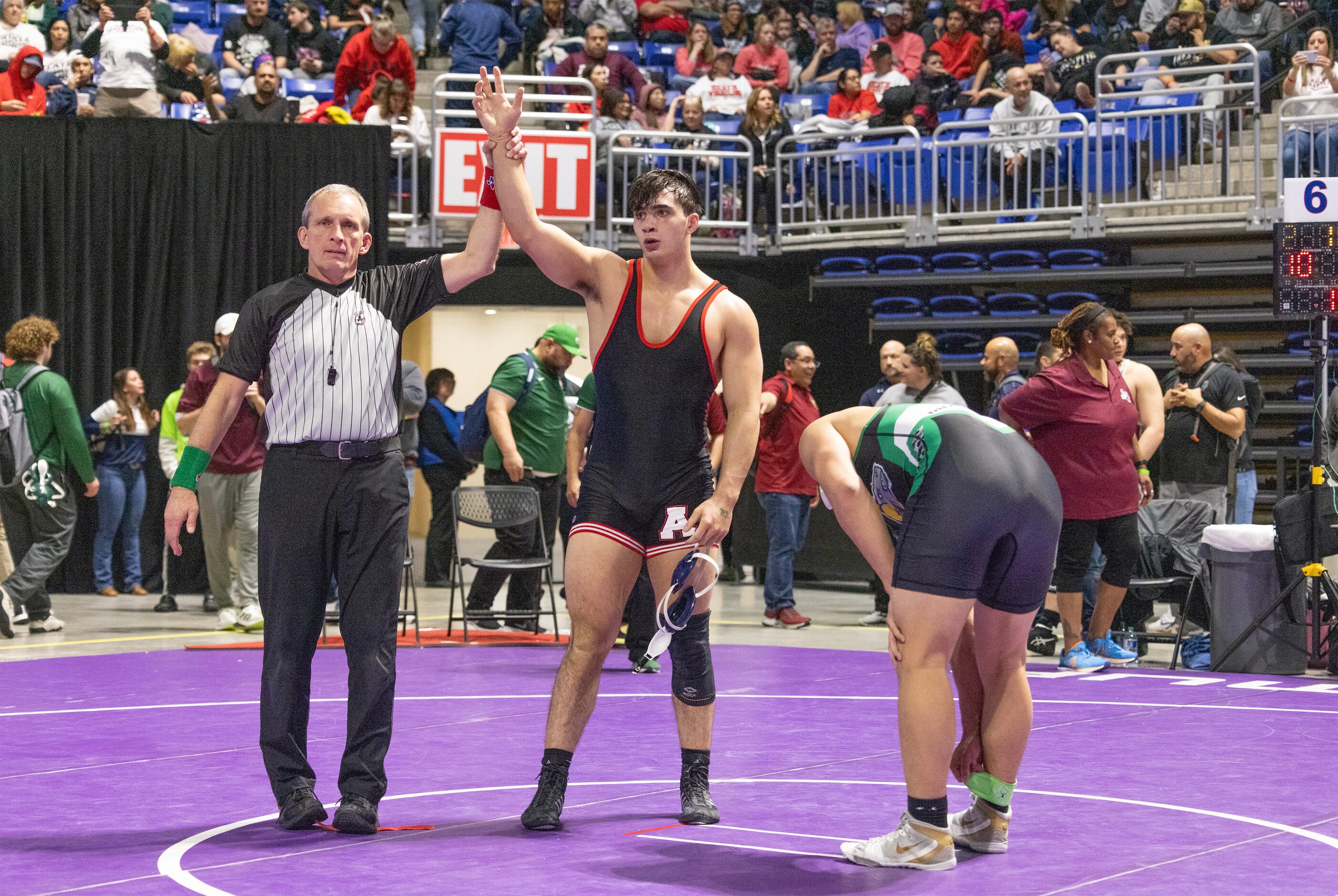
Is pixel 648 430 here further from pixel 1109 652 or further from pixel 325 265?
pixel 1109 652

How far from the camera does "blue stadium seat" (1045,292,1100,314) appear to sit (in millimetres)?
13391

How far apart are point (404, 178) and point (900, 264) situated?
4455 millimetres

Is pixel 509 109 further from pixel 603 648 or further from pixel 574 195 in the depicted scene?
pixel 574 195

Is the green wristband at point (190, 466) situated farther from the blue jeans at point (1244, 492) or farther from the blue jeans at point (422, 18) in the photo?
the blue jeans at point (422, 18)

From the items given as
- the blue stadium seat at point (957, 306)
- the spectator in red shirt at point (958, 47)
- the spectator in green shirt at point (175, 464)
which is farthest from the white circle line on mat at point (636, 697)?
the spectator in red shirt at point (958, 47)

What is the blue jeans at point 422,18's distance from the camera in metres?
18.0

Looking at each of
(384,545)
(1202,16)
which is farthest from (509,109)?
(1202,16)

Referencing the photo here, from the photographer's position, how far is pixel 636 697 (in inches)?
302

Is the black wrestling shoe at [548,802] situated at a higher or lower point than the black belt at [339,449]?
lower

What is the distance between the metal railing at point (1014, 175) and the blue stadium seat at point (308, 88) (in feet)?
20.6

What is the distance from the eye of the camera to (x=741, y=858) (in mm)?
4332

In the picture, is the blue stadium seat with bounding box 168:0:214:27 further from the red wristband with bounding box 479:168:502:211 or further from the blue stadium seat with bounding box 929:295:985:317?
the red wristband with bounding box 479:168:502:211

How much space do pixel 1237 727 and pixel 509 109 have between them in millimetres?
4071

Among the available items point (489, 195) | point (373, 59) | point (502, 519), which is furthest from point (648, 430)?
point (373, 59)
